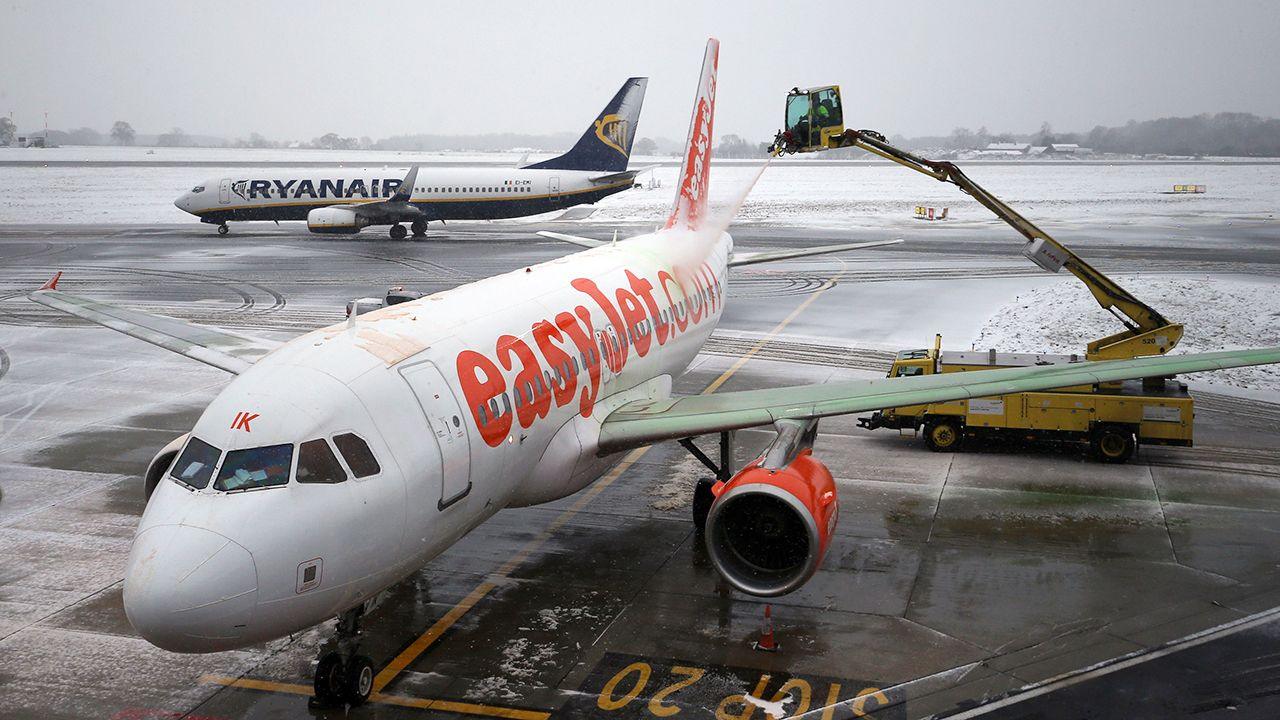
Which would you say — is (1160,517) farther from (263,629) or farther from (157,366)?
(157,366)

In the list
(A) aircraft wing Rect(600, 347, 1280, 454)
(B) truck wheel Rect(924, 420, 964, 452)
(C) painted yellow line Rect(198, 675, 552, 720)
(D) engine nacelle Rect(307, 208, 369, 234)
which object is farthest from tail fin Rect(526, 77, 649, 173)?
(C) painted yellow line Rect(198, 675, 552, 720)

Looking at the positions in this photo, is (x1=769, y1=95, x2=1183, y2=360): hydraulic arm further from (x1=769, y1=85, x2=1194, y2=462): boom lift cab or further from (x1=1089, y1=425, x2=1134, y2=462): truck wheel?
(x1=1089, y1=425, x2=1134, y2=462): truck wheel

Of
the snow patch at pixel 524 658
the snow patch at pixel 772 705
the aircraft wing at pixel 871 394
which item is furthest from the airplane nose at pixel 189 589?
the aircraft wing at pixel 871 394

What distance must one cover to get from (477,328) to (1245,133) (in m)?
149

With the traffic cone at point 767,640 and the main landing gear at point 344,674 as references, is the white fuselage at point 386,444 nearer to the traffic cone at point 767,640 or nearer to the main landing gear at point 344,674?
the main landing gear at point 344,674

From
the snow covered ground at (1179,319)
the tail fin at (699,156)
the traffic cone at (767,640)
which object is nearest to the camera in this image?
the traffic cone at (767,640)

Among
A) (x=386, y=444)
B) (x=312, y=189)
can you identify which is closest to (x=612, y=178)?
(x=312, y=189)

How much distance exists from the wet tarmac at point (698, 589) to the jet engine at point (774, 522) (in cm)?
130

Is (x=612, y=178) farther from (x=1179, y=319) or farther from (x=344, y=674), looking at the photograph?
(x=344, y=674)

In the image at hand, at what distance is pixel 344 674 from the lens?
12031mm

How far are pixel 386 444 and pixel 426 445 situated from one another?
1.97 feet

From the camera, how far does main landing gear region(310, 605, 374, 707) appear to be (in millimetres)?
12039

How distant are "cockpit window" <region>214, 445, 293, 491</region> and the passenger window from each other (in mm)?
543

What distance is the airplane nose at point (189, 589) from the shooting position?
959cm
